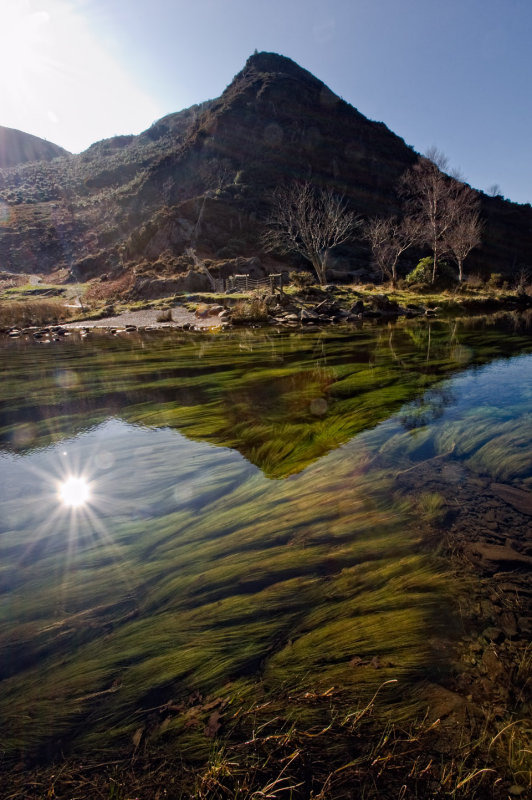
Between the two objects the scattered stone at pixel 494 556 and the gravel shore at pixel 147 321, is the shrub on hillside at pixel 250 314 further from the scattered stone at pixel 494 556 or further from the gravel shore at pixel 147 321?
the scattered stone at pixel 494 556

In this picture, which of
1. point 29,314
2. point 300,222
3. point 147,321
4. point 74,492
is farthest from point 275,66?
point 74,492

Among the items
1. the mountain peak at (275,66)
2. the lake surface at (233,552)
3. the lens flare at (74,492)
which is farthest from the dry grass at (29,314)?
the mountain peak at (275,66)

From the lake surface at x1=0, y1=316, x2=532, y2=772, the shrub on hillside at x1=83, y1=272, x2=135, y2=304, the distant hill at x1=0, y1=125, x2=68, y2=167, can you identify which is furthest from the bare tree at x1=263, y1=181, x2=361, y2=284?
the distant hill at x1=0, y1=125, x2=68, y2=167

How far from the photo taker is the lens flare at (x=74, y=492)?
3.10 meters

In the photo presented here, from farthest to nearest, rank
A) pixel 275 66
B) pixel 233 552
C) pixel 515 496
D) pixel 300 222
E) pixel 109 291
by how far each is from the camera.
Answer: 1. pixel 275 66
2. pixel 109 291
3. pixel 300 222
4. pixel 515 496
5. pixel 233 552

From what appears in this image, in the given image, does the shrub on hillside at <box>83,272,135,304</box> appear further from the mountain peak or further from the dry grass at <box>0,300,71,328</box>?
the mountain peak

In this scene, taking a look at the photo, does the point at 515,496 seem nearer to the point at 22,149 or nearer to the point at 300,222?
the point at 300,222

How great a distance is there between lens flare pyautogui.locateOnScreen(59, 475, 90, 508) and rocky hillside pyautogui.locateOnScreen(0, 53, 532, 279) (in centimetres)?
3815

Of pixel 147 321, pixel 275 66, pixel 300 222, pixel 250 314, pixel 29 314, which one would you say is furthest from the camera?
pixel 275 66

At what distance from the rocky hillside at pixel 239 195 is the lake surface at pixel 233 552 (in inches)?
1451

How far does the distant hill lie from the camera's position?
112 meters

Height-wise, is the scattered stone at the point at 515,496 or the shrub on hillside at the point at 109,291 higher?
the shrub on hillside at the point at 109,291

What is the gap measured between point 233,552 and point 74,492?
5.74 ft

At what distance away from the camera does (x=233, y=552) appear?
8.05 feet
